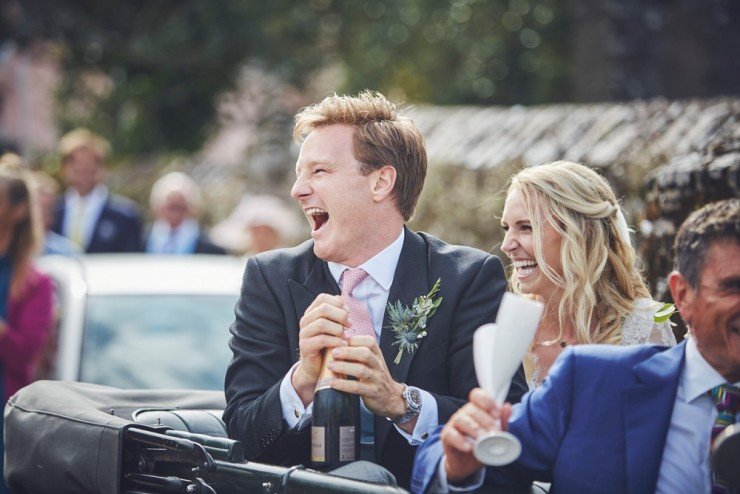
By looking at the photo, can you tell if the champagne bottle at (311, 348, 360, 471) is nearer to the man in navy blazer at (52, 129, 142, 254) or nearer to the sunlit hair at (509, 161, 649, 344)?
the sunlit hair at (509, 161, 649, 344)

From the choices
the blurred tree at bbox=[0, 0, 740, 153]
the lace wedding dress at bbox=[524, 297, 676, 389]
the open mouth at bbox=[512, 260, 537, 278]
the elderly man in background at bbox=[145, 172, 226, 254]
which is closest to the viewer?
the lace wedding dress at bbox=[524, 297, 676, 389]

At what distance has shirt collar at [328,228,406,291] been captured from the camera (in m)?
3.65

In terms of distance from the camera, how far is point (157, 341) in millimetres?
6285

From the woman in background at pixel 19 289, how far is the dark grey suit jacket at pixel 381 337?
2.52 meters

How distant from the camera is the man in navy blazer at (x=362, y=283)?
11.4 ft

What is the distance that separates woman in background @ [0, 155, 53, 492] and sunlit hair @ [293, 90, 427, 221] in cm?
268

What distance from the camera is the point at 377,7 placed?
17.1 meters

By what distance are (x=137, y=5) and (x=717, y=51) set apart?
785 cm

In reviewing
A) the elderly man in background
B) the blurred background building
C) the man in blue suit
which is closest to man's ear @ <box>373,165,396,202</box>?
the man in blue suit

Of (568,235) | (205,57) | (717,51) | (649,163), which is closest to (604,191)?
(568,235)

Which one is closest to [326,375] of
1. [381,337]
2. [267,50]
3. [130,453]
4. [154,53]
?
[381,337]

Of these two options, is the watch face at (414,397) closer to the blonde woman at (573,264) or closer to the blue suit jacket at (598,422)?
the blue suit jacket at (598,422)

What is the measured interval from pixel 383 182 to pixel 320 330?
0.69 meters

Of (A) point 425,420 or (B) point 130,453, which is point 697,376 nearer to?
(A) point 425,420
